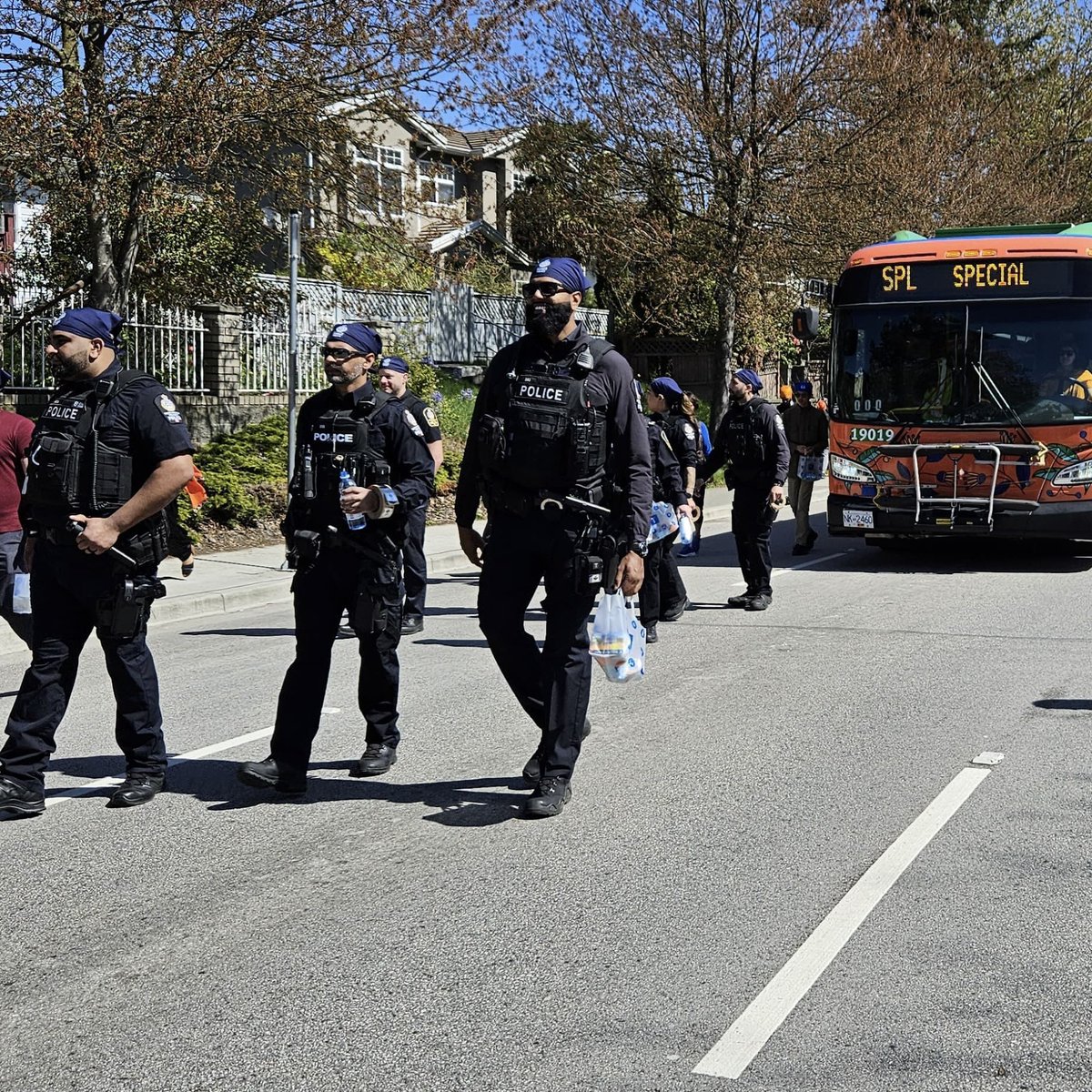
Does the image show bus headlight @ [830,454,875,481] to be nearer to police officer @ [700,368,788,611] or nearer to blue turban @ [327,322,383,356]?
police officer @ [700,368,788,611]

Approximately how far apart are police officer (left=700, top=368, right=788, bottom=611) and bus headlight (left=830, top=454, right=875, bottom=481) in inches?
117

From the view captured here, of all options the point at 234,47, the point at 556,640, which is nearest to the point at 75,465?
the point at 556,640

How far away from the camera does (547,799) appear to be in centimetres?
542

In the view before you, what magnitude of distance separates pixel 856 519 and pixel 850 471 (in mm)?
467

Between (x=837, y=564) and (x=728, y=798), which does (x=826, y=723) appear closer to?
(x=728, y=798)

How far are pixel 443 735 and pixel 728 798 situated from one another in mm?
1650

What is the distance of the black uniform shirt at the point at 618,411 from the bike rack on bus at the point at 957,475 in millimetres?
8231

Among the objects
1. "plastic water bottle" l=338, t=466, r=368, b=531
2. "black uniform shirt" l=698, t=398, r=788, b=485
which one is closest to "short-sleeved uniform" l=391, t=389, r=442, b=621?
"black uniform shirt" l=698, t=398, r=788, b=485

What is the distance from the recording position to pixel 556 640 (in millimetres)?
5410

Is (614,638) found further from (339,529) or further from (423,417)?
(423,417)

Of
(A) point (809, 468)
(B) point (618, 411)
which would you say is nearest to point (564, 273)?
(B) point (618, 411)

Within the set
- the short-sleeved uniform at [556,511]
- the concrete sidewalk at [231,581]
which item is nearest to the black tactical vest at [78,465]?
the short-sleeved uniform at [556,511]

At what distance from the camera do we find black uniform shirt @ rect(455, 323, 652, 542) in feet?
17.5

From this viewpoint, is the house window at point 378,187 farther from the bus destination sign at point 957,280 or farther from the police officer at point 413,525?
the police officer at point 413,525
